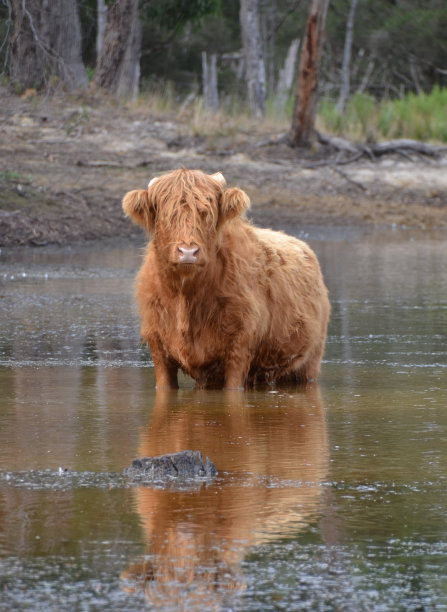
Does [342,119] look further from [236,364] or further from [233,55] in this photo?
[236,364]

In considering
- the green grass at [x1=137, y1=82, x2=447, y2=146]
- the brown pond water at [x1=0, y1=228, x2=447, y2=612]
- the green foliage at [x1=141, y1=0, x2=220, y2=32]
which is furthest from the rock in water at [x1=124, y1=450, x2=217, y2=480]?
the green foliage at [x1=141, y1=0, x2=220, y2=32]

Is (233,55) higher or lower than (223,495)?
higher

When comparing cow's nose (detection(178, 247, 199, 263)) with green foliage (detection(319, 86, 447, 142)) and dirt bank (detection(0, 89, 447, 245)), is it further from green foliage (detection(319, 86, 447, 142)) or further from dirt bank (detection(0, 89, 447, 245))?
green foliage (detection(319, 86, 447, 142))

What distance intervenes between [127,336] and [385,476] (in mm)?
4567

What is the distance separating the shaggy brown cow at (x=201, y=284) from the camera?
6.55 m

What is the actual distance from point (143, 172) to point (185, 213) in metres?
13.0

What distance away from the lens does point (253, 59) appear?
1143 inches

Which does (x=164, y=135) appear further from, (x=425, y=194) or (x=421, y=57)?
(x=421, y=57)

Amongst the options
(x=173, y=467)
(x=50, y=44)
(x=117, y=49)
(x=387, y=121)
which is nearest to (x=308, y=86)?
(x=387, y=121)

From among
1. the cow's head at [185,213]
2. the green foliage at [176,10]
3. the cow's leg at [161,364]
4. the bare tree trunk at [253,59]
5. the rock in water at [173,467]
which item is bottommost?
the cow's leg at [161,364]

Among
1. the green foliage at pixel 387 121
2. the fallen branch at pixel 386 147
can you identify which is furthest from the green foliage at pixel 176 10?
the fallen branch at pixel 386 147

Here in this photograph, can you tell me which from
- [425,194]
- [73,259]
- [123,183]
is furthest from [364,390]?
[425,194]

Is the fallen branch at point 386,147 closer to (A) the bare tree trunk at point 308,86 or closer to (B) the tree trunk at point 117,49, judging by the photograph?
(A) the bare tree trunk at point 308,86

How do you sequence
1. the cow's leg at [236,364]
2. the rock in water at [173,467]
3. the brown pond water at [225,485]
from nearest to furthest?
the brown pond water at [225,485]
the rock in water at [173,467]
the cow's leg at [236,364]
